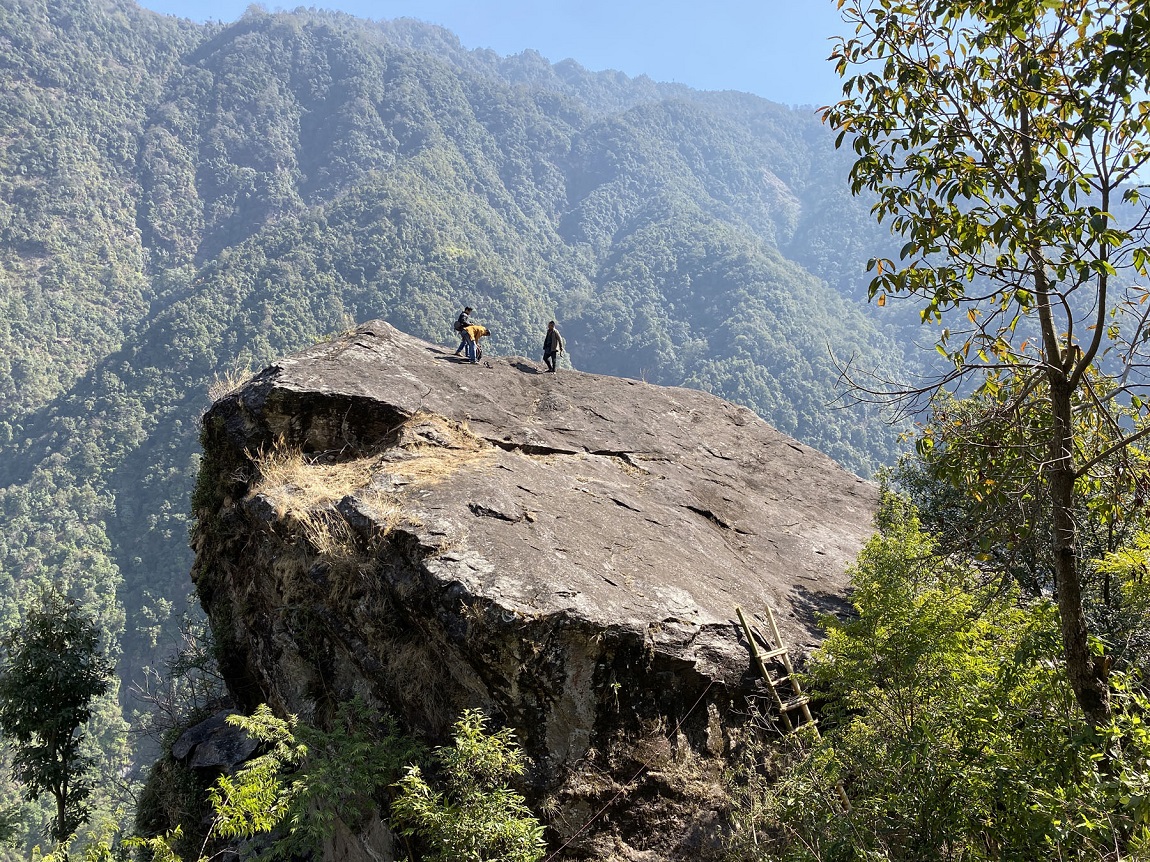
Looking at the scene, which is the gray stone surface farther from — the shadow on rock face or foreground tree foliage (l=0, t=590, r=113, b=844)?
the shadow on rock face

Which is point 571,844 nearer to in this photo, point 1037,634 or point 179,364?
point 1037,634

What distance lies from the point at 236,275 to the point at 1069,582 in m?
122

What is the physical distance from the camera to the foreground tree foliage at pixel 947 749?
490 centimetres

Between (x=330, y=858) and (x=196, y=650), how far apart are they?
45.3 ft

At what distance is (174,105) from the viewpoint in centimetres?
18212

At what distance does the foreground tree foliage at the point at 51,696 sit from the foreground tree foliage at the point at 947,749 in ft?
44.8

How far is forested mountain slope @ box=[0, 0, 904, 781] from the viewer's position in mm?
91000

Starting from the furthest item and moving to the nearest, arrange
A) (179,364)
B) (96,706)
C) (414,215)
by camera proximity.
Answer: (414,215) < (179,364) < (96,706)

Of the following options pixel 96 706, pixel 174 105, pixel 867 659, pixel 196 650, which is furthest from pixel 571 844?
pixel 174 105

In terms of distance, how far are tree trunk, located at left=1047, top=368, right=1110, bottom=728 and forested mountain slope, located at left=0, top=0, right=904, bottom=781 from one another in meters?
85.2

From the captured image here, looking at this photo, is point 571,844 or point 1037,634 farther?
point 571,844

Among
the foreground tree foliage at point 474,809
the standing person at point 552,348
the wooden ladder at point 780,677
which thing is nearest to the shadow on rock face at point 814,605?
the wooden ladder at point 780,677

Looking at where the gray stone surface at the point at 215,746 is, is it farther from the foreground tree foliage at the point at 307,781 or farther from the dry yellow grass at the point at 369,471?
the foreground tree foliage at the point at 307,781

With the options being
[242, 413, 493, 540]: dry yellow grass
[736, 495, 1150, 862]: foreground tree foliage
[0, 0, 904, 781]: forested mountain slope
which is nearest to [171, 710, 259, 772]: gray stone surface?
[242, 413, 493, 540]: dry yellow grass
